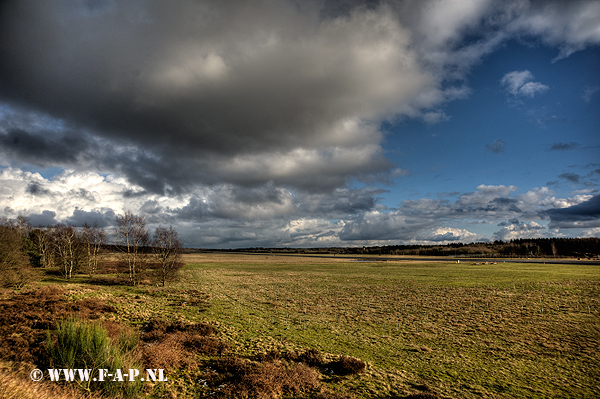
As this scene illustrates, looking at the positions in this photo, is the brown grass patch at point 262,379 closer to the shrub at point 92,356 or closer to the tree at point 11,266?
the shrub at point 92,356

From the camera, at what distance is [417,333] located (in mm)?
21219

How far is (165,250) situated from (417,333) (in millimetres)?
40906

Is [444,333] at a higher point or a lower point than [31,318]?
lower

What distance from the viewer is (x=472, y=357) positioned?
16.6 metres

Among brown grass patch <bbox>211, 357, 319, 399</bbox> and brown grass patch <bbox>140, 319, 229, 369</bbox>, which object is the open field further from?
brown grass patch <bbox>211, 357, 319, 399</bbox>

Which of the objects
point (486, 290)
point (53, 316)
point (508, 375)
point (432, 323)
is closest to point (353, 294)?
Result: point (432, 323)

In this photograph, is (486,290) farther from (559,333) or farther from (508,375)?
(508,375)

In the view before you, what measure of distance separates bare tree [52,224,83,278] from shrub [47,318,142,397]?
157ft

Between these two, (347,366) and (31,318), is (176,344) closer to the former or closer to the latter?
(347,366)

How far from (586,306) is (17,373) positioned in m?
46.6

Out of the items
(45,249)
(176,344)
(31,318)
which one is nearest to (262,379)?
(176,344)

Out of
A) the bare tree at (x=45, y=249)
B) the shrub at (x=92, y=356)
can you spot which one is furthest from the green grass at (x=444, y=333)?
the bare tree at (x=45, y=249)

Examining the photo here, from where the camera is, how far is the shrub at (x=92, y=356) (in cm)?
984

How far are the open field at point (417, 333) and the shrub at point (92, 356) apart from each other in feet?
7.07
